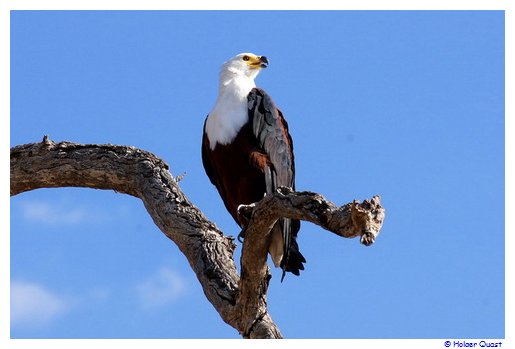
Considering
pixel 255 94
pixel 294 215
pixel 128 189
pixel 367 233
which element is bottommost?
pixel 367 233

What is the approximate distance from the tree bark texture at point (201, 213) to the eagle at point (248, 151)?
44 centimetres

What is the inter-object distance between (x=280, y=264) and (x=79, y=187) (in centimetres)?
145

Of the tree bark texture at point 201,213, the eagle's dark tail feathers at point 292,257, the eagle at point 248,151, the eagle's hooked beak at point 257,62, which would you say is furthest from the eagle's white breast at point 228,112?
the eagle's dark tail feathers at point 292,257

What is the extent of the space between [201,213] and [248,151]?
2.45 ft

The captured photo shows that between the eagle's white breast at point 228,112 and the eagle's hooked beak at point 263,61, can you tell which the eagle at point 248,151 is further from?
→ the eagle's hooked beak at point 263,61

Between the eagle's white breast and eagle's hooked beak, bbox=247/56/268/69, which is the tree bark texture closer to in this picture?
the eagle's white breast

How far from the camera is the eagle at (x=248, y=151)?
6.20 meters

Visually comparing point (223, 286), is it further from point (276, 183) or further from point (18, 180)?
point (18, 180)

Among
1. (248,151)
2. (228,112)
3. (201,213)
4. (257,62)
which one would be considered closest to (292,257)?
(201,213)

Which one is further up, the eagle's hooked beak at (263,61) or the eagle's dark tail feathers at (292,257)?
the eagle's hooked beak at (263,61)

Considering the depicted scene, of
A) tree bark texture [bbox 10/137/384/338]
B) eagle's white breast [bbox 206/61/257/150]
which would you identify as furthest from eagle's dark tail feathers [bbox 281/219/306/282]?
eagle's white breast [bbox 206/61/257/150]

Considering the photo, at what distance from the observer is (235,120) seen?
6422 millimetres

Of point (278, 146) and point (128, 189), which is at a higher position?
point (278, 146)

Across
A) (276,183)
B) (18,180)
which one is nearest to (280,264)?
(276,183)
